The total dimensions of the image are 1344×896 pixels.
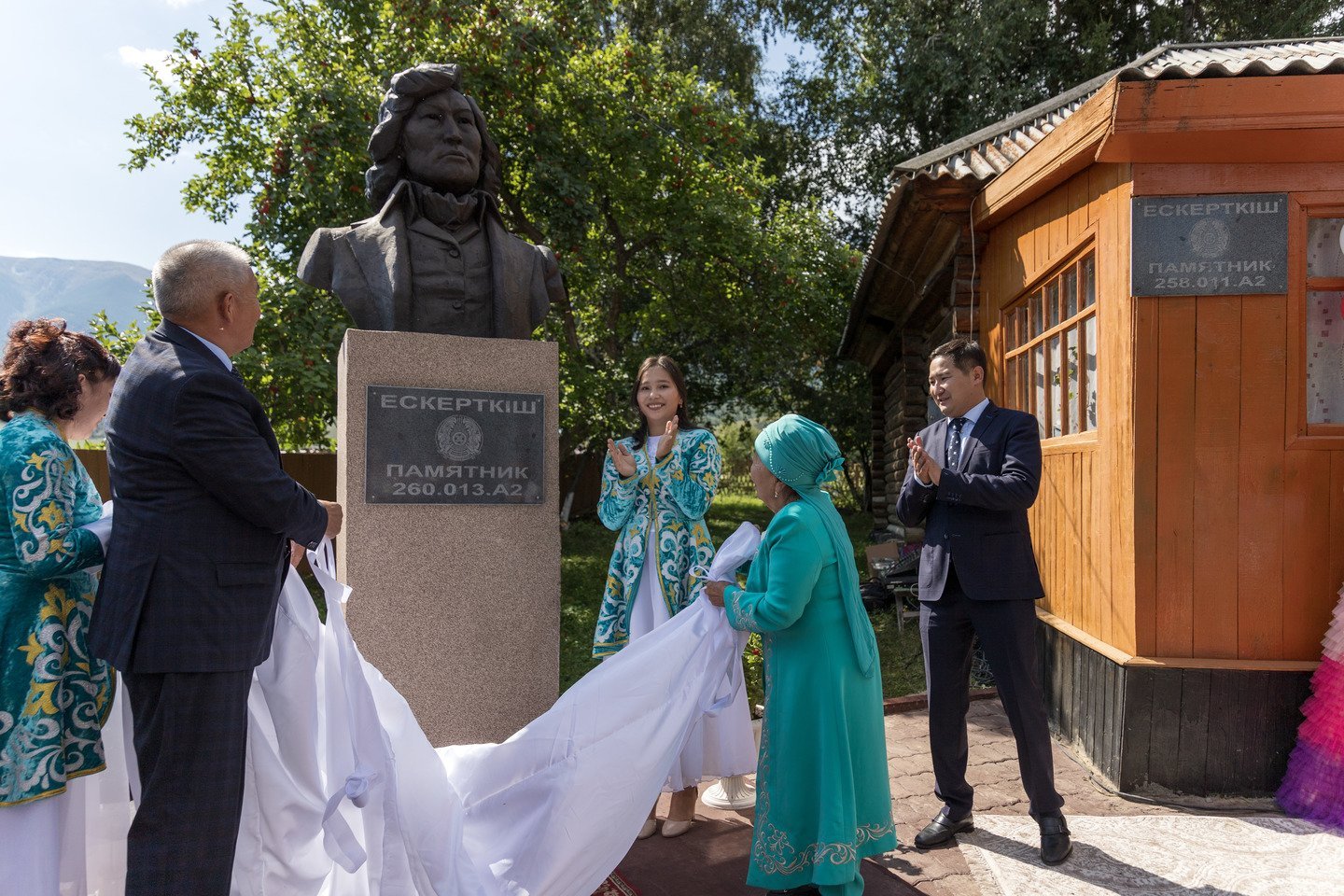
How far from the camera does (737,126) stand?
12.6 metres

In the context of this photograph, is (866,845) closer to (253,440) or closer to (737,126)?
(253,440)

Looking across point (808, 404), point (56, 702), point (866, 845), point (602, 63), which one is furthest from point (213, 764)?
point (808, 404)

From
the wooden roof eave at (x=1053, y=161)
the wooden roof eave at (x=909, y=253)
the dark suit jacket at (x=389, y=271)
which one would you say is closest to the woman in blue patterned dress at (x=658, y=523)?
the dark suit jacket at (x=389, y=271)

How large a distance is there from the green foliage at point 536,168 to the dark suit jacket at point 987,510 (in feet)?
24.0

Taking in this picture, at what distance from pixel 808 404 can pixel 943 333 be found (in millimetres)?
10848

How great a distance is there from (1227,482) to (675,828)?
297cm

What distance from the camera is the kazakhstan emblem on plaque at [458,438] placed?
3881mm

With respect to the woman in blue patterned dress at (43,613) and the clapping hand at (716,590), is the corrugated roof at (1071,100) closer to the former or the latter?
the clapping hand at (716,590)

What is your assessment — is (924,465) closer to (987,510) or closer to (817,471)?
(987,510)

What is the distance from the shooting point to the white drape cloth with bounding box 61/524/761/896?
274 centimetres

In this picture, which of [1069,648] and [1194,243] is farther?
[1069,648]

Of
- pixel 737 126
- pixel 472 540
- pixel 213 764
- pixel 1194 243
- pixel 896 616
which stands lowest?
pixel 896 616

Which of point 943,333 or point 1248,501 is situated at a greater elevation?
point 943,333

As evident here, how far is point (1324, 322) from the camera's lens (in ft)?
14.6
